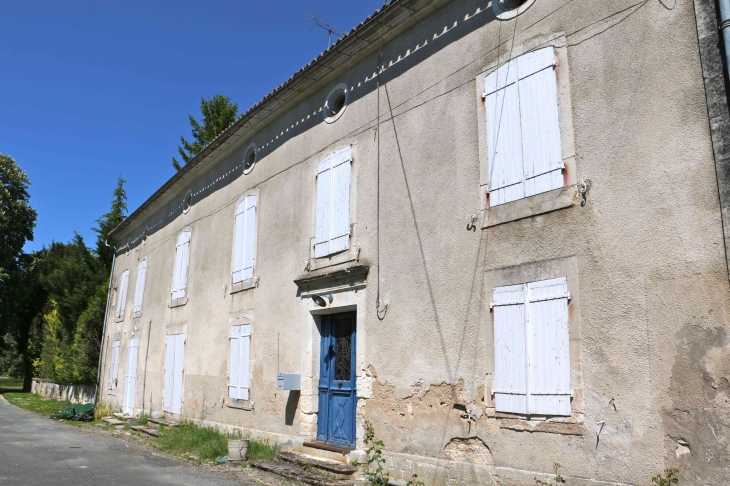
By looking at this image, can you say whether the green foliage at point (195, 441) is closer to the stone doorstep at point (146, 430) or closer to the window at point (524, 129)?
the stone doorstep at point (146, 430)

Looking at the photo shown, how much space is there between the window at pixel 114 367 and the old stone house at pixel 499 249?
8.51 metres

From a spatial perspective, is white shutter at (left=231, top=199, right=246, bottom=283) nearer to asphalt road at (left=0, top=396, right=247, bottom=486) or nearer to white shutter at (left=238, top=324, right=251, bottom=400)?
white shutter at (left=238, top=324, right=251, bottom=400)

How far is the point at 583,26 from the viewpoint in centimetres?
587

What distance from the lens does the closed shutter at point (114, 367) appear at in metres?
17.7

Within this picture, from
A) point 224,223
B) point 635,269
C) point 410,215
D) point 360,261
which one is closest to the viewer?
point 635,269

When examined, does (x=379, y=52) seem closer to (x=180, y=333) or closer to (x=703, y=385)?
(x=703, y=385)

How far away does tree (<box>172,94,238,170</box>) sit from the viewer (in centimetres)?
2616

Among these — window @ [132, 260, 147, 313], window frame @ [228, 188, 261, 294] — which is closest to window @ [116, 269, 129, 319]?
window @ [132, 260, 147, 313]

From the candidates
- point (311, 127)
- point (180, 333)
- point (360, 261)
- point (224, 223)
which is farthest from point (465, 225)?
point (180, 333)

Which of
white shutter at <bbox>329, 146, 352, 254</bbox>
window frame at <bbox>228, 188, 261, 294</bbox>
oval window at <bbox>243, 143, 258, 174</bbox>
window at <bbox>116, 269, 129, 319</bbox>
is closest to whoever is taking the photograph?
white shutter at <bbox>329, 146, 352, 254</bbox>

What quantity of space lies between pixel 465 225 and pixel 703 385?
9.35 ft

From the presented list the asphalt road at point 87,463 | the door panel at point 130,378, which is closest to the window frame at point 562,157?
the asphalt road at point 87,463

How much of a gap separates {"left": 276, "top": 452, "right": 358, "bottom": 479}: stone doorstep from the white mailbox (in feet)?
3.04

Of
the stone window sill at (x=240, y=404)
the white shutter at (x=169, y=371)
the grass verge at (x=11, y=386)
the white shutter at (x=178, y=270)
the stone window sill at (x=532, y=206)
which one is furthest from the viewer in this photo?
the grass verge at (x=11, y=386)
